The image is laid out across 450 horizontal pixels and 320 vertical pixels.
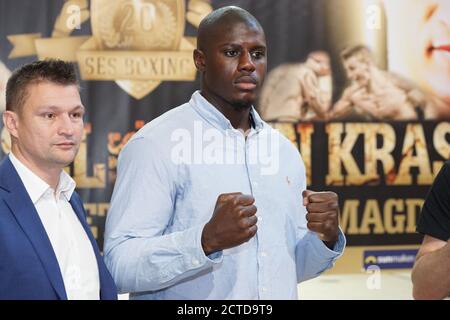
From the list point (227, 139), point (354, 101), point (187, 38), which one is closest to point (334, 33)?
point (354, 101)

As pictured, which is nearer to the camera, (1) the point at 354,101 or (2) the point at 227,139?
(2) the point at 227,139

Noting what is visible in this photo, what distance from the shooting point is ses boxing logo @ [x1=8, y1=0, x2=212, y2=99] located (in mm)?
3723

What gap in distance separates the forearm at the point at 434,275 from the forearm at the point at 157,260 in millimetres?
494

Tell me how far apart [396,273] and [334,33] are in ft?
4.72

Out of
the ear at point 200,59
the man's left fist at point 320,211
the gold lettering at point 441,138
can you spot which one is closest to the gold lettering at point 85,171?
the gold lettering at point 441,138

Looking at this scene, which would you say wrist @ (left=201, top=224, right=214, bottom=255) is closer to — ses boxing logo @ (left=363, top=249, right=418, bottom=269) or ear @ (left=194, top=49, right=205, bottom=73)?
ear @ (left=194, top=49, right=205, bottom=73)

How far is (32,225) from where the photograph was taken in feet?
4.08

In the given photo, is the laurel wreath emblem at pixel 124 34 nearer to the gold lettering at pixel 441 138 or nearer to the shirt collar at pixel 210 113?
the gold lettering at pixel 441 138

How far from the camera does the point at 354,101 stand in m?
3.99

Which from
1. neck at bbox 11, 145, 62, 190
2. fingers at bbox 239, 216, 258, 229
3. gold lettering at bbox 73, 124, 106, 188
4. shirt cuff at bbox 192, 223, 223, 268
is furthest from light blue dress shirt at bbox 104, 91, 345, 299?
gold lettering at bbox 73, 124, 106, 188

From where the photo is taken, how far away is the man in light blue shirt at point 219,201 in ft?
4.91
